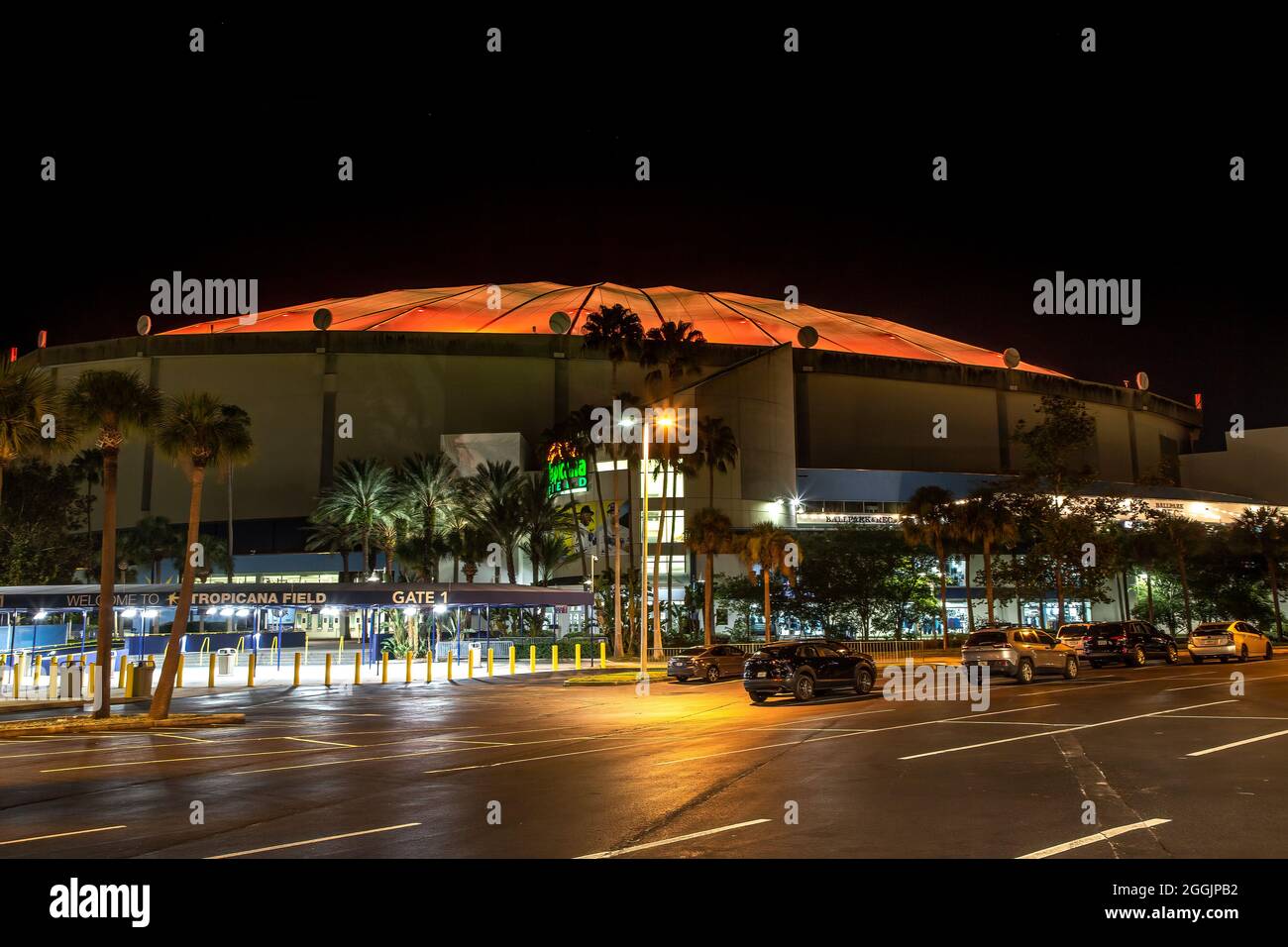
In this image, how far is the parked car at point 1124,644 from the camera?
35.4m

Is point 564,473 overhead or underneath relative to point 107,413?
overhead

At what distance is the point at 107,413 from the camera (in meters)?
24.2

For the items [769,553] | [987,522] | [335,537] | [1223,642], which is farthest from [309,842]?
[335,537]

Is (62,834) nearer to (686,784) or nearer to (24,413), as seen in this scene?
(686,784)

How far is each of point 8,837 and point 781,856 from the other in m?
7.49

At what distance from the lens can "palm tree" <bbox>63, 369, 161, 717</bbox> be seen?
24172 mm

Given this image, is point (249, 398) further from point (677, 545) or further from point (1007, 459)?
point (1007, 459)

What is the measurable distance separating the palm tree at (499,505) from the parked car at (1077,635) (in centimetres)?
3575

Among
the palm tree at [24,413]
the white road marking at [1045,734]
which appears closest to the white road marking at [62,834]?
the white road marking at [1045,734]

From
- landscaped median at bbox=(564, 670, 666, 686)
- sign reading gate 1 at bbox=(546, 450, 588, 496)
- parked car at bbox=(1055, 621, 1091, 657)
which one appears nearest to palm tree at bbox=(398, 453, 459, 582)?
sign reading gate 1 at bbox=(546, 450, 588, 496)

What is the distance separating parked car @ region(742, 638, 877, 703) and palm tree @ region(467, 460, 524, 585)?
3970cm

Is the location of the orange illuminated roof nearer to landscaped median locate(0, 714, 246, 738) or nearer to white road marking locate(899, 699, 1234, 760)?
landscaped median locate(0, 714, 246, 738)

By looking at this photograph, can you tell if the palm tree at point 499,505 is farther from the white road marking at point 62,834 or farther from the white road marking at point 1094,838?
the white road marking at point 1094,838

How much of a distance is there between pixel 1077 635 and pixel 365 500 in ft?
165
